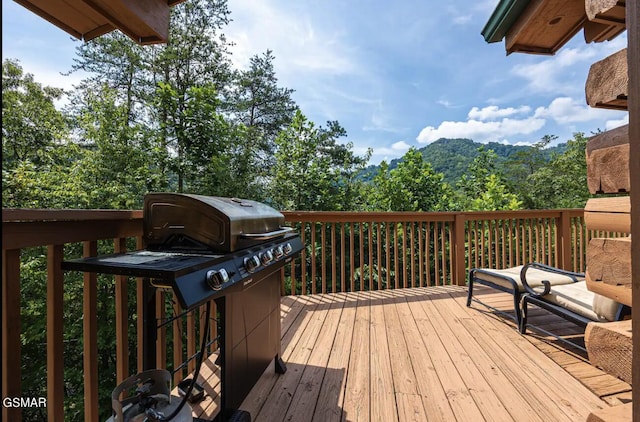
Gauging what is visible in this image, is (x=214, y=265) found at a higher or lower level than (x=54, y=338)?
higher

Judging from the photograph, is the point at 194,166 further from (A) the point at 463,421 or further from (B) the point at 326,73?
(A) the point at 463,421

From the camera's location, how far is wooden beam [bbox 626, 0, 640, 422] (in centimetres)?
68

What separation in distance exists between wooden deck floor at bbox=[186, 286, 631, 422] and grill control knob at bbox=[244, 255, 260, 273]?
887 mm

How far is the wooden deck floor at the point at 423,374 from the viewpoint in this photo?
1.70 metres

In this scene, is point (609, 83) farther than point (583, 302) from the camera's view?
No

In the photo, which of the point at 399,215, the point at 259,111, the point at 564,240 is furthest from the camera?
the point at 259,111

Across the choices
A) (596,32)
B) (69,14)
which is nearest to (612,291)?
(596,32)

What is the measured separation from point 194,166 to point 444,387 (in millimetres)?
8837

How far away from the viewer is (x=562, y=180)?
14.0m

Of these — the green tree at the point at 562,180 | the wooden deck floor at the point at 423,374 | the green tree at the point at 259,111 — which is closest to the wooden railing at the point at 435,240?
the wooden deck floor at the point at 423,374

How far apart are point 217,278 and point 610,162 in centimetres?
128

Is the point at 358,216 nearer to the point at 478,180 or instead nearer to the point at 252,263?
the point at 252,263

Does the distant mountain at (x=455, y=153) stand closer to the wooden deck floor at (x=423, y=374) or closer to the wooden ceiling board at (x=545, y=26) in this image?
the wooden deck floor at (x=423, y=374)

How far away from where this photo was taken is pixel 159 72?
34.8 feet
